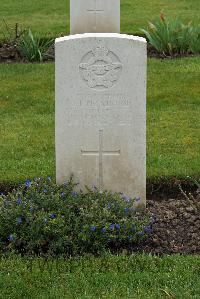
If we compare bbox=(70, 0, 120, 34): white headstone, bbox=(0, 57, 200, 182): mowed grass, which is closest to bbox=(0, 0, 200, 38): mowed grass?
bbox=(0, 57, 200, 182): mowed grass

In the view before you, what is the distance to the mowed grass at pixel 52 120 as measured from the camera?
316 inches

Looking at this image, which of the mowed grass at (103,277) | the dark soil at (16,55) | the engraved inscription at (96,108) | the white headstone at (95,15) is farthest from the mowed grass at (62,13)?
the mowed grass at (103,277)

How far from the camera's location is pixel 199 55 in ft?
41.9

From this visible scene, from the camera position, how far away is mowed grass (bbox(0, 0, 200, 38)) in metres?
14.9

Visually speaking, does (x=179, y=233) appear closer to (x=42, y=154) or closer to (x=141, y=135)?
(x=141, y=135)

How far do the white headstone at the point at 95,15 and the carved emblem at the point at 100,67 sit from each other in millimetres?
3650

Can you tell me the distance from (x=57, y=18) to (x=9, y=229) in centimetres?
1027

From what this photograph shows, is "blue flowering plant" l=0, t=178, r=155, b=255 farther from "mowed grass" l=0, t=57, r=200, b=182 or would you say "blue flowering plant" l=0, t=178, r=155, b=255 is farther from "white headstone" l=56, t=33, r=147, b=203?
"mowed grass" l=0, t=57, r=200, b=182

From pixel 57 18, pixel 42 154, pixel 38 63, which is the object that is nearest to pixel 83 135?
pixel 42 154

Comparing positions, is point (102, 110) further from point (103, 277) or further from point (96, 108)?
point (103, 277)

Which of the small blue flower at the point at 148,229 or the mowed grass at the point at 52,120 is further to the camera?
the mowed grass at the point at 52,120

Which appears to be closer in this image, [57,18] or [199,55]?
[199,55]

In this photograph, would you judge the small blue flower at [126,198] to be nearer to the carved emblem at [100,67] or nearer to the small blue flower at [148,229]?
the small blue flower at [148,229]

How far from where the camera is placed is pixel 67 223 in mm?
6266
